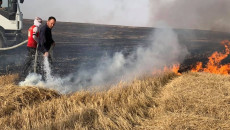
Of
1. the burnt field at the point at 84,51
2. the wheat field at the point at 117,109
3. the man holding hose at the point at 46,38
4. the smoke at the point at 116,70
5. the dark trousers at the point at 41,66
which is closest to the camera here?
the wheat field at the point at 117,109

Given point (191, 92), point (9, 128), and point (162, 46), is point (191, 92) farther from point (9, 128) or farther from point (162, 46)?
point (162, 46)

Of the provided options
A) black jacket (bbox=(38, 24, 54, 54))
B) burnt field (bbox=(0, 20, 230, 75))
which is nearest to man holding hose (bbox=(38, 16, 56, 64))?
black jacket (bbox=(38, 24, 54, 54))

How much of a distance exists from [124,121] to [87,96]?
5.83 ft

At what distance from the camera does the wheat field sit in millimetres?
4539

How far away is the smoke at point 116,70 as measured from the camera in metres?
7.53

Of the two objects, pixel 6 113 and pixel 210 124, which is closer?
pixel 210 124

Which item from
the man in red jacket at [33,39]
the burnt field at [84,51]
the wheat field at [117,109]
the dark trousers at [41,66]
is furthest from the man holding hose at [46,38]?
the burnt field at [84,51]

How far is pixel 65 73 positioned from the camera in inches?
436

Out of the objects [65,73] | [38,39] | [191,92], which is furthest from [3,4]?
[191,92]

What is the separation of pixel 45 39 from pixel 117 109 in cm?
335

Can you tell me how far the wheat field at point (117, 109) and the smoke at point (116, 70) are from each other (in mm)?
1070

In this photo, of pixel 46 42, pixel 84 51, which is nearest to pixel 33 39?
pixel 46 42

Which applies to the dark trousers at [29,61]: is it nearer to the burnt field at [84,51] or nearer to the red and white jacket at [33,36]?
the red and white jacket at [33,36]

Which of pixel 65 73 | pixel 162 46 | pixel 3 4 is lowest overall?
pixel 65 73
